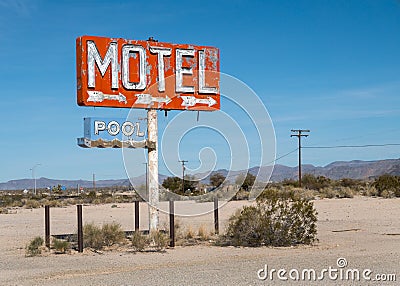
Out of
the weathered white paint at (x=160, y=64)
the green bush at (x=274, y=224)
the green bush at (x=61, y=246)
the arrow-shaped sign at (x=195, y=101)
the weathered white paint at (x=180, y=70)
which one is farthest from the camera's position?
the arrow-shaped sign at (x=195, y=101)

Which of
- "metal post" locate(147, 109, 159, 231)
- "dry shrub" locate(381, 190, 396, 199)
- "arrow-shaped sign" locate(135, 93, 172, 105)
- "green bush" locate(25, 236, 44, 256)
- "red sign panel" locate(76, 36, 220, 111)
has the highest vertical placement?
"red sign panel" locate(76, 36, 220, 111)

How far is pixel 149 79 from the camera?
19328 mm

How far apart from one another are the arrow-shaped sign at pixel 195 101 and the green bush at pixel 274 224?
3875mm

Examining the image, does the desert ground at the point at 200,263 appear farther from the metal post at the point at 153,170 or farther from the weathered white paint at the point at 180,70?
the weathered white paint at the point at 180,70

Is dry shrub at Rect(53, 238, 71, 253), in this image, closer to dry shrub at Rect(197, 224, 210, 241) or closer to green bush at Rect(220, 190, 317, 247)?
dry shrub at Rect(197, 224, 210, 241)

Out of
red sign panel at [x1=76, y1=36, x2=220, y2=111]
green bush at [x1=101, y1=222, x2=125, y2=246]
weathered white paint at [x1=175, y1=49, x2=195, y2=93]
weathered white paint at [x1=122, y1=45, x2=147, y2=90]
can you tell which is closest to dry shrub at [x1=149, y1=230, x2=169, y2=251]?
green bush at [x1=101, y1=222, x2=125, y2=246]

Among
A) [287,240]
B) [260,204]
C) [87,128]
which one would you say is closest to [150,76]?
[87,128]

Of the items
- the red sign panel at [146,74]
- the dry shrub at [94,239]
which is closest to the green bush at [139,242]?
the dry shrub at [94,239]

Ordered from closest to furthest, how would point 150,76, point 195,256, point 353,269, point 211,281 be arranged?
point 211,281, point 353,269, point 195,256, point 150,76

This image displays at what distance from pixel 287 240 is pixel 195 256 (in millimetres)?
3100

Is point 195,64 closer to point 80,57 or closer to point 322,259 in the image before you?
point 80,57

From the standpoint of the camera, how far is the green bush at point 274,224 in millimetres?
17797

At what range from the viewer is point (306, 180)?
7256 cm

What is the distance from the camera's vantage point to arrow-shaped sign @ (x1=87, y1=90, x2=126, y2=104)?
18344 mm
